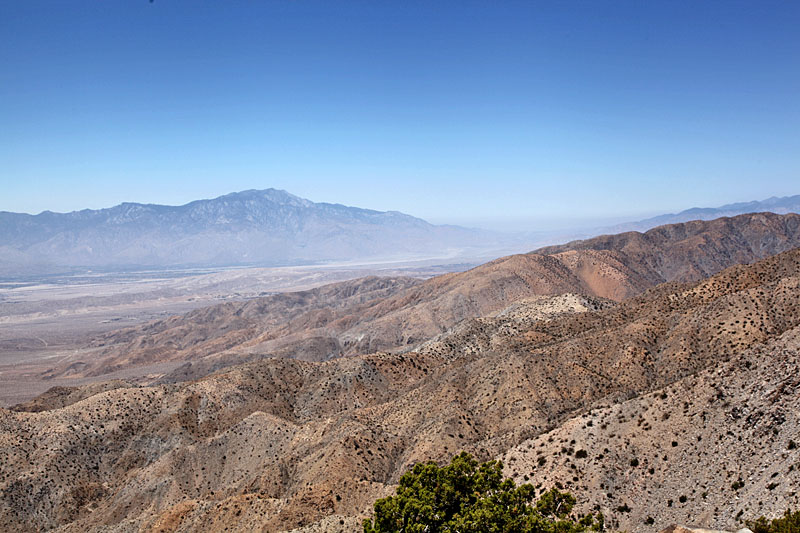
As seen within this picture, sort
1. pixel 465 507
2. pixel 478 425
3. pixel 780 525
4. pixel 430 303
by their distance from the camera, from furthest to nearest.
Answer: pixel 430 303 < pixel 478 425 < pixel 465 507 < pixel 780 525

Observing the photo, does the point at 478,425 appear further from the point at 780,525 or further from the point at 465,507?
the point at 780,525

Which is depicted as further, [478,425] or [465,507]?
[478,425]

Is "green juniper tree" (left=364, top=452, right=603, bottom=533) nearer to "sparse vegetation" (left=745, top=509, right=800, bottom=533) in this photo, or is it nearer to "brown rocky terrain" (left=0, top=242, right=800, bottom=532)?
"sparse vegetation" (left=745, top=509, right=800, bottom=533)

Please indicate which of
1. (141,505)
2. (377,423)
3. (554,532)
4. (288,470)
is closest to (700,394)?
(554,532)

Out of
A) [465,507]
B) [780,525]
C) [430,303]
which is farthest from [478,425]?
[430,303]

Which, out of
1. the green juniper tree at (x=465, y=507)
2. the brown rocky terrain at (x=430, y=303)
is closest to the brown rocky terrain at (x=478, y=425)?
the green juniper tree at (x=465, y=507)
